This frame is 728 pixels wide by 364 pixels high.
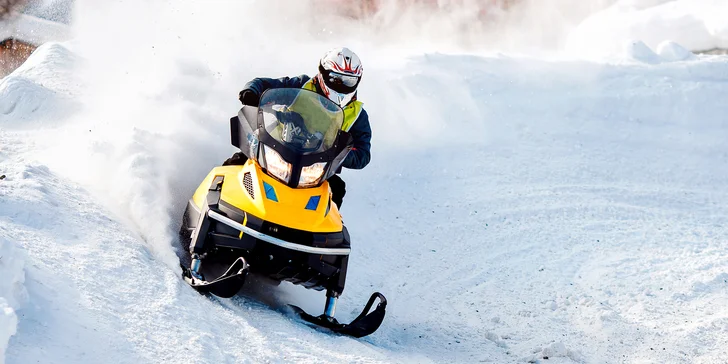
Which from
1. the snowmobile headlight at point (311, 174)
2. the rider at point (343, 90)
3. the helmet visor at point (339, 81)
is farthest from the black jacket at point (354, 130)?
the snowmobile headlight at point (311, 174)

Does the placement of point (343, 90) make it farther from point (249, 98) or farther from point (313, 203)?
point (313, 203)

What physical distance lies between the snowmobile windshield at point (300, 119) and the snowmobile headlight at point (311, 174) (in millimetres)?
110

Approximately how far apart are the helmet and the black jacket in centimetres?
22

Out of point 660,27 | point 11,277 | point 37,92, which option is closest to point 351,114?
point 11,277

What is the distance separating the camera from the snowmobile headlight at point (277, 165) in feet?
18.2

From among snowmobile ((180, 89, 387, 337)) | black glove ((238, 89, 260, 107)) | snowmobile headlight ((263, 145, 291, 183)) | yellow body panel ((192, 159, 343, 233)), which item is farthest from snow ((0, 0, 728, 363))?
black glove ((238, 89, 260, 107))

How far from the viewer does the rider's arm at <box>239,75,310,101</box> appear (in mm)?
6152

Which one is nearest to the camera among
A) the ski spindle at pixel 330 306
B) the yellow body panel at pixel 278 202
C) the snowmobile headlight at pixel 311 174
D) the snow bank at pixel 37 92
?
the yellow body panel at pixel 278 202

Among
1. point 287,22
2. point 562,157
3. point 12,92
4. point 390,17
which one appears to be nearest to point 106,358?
point 12,92

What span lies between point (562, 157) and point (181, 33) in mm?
5494

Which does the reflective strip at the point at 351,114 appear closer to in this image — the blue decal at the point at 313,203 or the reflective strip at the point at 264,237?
the blue decal at the point at 313,203

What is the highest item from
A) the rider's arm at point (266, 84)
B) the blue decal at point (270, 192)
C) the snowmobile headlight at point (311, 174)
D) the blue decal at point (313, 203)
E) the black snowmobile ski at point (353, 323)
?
the rider's arm at point (266, 84)

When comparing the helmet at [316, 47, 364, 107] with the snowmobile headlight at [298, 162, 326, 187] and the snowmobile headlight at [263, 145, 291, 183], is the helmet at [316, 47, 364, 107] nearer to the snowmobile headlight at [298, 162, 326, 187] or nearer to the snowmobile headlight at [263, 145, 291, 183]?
the snowmobile headlight at [298, 162, 326, 187]

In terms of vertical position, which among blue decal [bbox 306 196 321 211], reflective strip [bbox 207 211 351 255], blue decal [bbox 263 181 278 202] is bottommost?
reflective strip [bbox 207 211 351 255]
